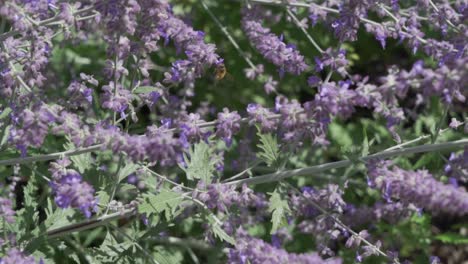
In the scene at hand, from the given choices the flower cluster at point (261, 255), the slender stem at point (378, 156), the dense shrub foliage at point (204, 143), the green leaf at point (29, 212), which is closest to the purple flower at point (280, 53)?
the dense shrub foliage at point (204, 143)

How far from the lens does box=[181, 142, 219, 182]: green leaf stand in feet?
15.2

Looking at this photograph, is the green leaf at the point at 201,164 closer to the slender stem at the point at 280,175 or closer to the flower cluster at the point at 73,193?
the slender stem at the point at 280,175

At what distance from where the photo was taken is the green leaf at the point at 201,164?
4.62 metres

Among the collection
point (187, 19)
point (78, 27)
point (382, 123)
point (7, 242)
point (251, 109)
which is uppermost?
point (78, 27)

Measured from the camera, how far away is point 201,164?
188 inches

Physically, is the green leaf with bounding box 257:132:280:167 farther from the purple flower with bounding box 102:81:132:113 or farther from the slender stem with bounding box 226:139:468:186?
the purple flower with bounding box 102:81:132:113

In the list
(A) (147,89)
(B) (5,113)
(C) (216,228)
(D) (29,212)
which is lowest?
(D) (29,212)

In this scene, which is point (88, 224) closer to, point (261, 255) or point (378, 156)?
point (261, 255)

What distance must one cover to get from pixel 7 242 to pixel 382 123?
150 inches

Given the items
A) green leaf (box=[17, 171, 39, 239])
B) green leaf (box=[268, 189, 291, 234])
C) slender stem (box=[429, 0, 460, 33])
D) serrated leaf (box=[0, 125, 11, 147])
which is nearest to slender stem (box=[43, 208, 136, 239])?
green leaf (box=[17, 171, 39, 239])

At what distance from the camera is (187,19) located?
20.6ft

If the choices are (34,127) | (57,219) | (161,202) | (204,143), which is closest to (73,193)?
(34,127)

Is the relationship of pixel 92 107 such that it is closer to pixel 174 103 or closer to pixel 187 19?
pixel 174 103

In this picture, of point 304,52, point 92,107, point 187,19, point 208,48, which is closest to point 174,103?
point 208,48
